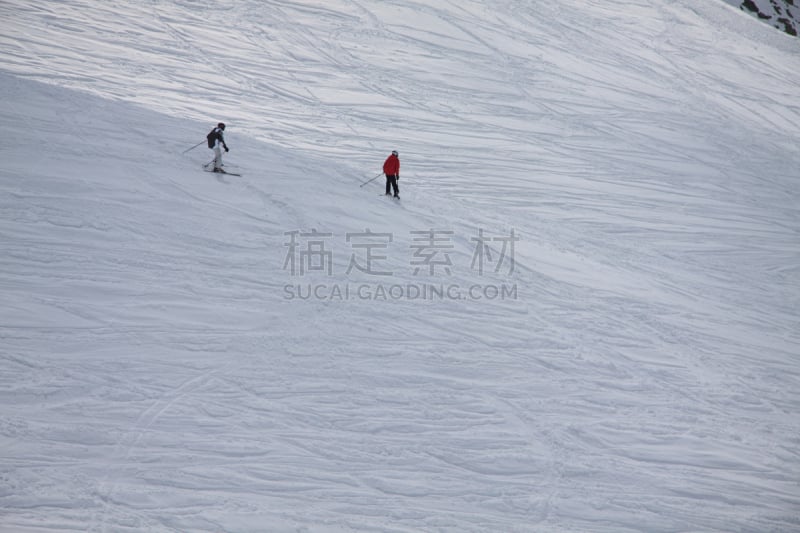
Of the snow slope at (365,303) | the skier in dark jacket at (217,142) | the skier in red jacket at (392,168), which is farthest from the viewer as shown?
the skier in red jacket at (392,168)

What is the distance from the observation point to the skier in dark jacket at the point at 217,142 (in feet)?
35.5

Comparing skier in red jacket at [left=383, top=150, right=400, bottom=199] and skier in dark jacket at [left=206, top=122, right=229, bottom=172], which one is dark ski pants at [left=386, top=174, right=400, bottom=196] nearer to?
skier in red jacket at [left=383, top=150, right=400, bottom=199]

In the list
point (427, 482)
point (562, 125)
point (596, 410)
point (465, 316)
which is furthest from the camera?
point (562, 125)

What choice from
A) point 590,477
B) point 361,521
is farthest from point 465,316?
point 361,521

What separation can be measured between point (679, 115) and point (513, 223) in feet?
34.2

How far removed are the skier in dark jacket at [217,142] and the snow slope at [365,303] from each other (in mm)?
253

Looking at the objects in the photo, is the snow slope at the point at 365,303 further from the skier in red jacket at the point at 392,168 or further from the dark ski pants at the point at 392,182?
the skier in red jacket at the point at 392,168

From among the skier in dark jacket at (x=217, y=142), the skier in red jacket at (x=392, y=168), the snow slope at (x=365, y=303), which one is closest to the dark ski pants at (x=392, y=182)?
the skier in red jacket at (x=392, y=168)

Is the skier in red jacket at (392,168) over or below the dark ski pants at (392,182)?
over

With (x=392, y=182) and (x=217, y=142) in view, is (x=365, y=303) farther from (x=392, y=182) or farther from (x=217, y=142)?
(x=217, y=142)

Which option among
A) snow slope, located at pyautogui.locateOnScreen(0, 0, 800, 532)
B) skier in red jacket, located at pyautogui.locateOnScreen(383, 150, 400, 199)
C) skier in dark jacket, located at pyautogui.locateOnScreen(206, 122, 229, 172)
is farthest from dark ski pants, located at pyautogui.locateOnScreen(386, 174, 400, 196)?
skier in dark jacket, located at pyautogui.locateOnScreen(206, 122, 229, 172)

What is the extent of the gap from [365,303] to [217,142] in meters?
4.81

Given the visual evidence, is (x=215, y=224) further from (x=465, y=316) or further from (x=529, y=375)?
(x=529, y=375)

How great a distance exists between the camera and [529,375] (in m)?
8.09
